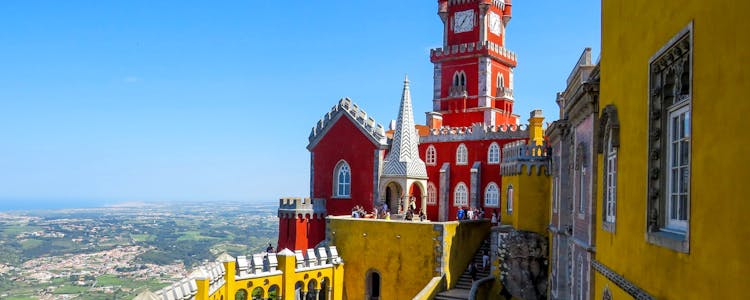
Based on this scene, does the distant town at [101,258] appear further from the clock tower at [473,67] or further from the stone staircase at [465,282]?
the stone staircase at [465,282]

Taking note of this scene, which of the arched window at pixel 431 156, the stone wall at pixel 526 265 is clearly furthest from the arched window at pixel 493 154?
the stone wall at pixel 526 265

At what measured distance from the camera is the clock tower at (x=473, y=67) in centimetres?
4000

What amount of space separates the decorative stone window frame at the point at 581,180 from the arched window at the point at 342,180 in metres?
21.7

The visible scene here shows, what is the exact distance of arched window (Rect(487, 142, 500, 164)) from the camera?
3334 centimetres

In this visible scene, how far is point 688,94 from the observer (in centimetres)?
618

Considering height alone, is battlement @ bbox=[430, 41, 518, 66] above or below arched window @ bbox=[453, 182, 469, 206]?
above

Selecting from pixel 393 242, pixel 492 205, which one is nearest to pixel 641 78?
pixel 393 242

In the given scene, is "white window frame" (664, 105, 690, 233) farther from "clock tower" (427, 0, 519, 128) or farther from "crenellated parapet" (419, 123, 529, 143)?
"clock tower" (427, 0, 519, 128)

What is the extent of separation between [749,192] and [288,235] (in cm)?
3061

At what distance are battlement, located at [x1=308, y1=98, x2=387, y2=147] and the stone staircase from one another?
25.0 ft

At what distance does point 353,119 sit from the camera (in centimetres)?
3509

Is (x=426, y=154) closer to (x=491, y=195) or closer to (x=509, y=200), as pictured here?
(x=491, y=195)

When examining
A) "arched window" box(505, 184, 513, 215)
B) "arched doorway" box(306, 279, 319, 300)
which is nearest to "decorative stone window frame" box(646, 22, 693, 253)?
"arched window" box(505, 184, 513, 215)

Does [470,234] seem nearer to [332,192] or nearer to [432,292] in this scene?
[432,292]
